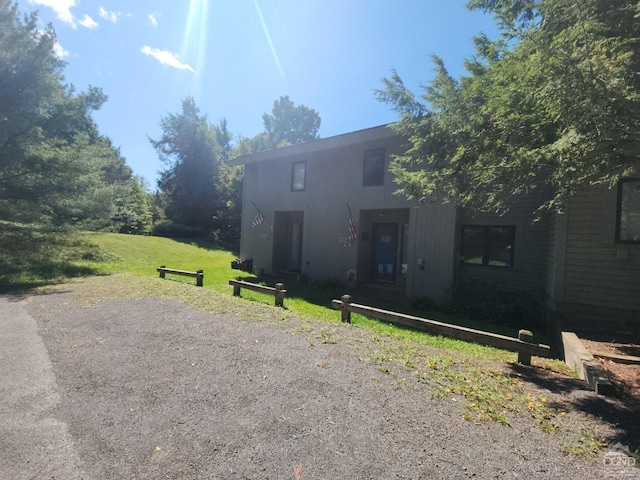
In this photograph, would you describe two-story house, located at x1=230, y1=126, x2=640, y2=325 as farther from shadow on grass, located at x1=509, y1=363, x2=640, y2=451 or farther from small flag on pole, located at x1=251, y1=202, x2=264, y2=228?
shadow on grass, located at x1=509, y1=363, x2=640, y2=451

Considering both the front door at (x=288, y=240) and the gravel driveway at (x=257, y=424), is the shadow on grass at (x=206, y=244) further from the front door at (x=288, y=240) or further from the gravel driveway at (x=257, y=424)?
the gravel driveway at (x=257, y=424)

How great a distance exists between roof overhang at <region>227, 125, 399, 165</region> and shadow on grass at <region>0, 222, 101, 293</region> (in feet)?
28.2

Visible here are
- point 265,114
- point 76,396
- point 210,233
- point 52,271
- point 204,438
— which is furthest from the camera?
point 265,114

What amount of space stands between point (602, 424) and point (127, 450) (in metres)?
4.19

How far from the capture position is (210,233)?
30.4m

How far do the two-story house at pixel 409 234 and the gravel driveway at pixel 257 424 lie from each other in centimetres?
477

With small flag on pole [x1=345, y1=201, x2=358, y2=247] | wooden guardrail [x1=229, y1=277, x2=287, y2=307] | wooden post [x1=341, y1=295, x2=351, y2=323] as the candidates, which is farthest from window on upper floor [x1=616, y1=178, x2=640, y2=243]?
wooden guardrail [x1=229, y1=277, x2=287, y2=307]

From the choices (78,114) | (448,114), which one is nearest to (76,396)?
(448,114)

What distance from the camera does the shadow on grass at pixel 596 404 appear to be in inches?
117

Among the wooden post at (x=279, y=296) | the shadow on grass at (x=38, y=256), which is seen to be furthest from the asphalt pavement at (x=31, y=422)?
the shadow on grass at (x=38, y=256)

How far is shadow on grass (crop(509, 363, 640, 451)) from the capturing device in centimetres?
297

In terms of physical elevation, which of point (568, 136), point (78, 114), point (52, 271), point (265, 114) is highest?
point (265, 114)

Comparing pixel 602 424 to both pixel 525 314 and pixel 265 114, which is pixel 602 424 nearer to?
pixel 525 314

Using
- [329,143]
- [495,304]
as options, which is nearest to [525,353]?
[495,304]
